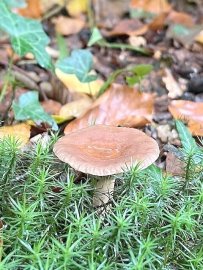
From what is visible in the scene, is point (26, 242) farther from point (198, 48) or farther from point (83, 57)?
point (198, 48)

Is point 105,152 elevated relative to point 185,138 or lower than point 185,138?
elevated

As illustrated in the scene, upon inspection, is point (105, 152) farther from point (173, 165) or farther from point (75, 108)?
point (75, 108)

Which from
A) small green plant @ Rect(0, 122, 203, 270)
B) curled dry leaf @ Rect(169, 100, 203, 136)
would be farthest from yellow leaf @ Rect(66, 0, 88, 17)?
small green plant @ Rect(0, 122, 203, 270)

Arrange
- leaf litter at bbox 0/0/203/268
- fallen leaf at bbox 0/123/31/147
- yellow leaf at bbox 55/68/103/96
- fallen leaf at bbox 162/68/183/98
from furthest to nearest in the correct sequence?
fallen leaf at bbox 162/68/183/98
yellow leaf at bbox 55/68/103/96
leaf litter at bbox 0/0/203/268
fallen leaf at bbox 0/123/31/147

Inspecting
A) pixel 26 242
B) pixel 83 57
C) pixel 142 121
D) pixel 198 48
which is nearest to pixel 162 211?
pixel 26 242

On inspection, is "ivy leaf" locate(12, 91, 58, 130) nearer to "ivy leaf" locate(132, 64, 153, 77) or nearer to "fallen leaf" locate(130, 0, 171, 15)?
"ivy leaf" locate(132, 64, 153, 77)

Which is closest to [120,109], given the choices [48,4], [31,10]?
[31,10]
